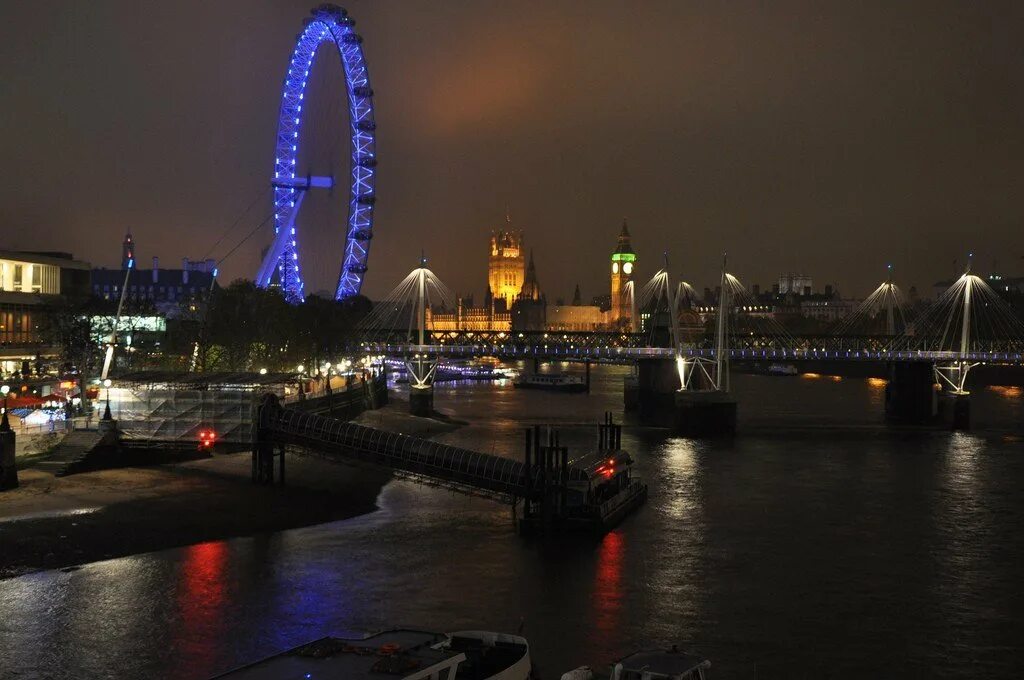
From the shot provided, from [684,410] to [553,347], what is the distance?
2675 cm

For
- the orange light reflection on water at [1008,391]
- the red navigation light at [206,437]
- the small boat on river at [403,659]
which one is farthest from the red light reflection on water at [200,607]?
the orange light reflection on water at [1008,391]

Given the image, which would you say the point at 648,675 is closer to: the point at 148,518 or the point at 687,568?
the point at 687,568

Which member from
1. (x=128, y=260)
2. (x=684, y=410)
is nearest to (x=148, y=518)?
(x=128, y=260)

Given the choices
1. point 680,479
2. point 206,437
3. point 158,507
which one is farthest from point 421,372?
point 158,507

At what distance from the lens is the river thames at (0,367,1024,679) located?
25.2 meters

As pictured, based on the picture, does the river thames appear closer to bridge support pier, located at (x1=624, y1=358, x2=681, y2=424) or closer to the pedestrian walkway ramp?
the pedestrian walkway ramp

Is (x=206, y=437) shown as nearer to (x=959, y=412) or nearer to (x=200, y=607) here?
(x=200, y=607)

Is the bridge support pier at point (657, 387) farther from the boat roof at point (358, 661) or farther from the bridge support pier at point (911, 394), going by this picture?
the boat roof at point (358, 661)

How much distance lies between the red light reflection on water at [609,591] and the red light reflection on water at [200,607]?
813cm

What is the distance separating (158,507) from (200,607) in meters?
9.83

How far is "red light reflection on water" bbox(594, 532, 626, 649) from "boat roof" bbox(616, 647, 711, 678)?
6110 millimetres

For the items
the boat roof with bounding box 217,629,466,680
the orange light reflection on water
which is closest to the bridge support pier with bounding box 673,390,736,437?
the orange light reflection on water

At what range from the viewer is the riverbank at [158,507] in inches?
1235

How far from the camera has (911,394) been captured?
317 ft
